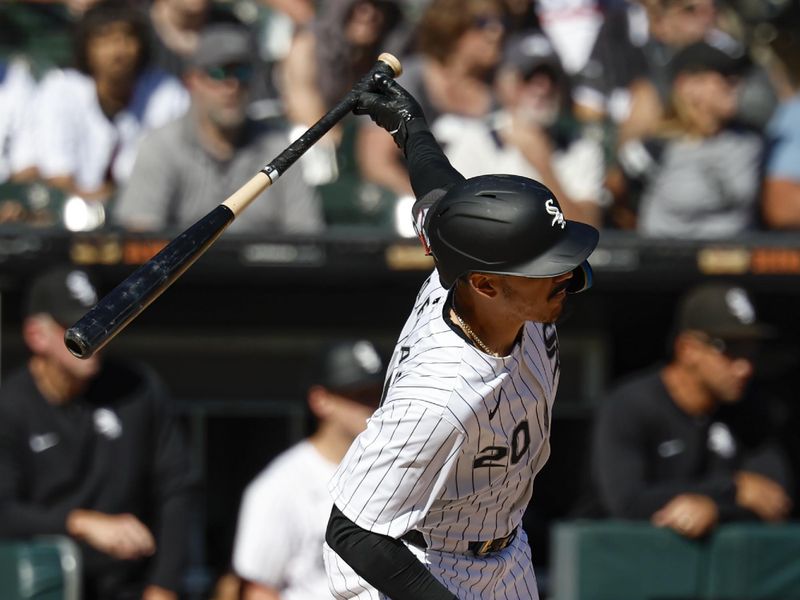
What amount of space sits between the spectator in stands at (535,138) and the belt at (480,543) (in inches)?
106

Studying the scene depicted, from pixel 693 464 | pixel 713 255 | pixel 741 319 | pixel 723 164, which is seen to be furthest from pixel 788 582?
pixel 723 164

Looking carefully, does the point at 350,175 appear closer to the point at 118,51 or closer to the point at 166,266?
the point at 118,51

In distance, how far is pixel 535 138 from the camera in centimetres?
572

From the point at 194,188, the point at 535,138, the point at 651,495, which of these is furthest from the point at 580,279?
the point at 535,138

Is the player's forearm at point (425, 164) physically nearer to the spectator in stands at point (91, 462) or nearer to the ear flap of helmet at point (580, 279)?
the ear flap of helmet at point (580, 279)

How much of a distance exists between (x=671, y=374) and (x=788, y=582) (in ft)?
2.60

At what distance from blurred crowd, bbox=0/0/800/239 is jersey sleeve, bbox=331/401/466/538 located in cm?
277

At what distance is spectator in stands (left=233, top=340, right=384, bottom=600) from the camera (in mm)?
4301

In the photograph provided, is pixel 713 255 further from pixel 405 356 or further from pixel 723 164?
pixel 405 356

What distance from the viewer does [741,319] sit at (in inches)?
197

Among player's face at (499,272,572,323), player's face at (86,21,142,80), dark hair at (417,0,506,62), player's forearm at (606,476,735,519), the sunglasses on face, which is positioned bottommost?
player's forearm at (606,476,735,519)

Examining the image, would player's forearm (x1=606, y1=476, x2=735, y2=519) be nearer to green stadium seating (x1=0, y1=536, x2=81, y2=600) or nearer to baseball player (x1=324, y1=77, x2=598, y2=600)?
green stadium seating (x1=0, y1=536, x2=81, y2=600)

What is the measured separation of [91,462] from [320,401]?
747 mm

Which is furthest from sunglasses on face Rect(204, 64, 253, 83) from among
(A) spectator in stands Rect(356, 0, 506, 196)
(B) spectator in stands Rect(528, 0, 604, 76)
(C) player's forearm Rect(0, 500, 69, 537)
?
(C) player's forearm Rect(0, 500, 69, 537)
